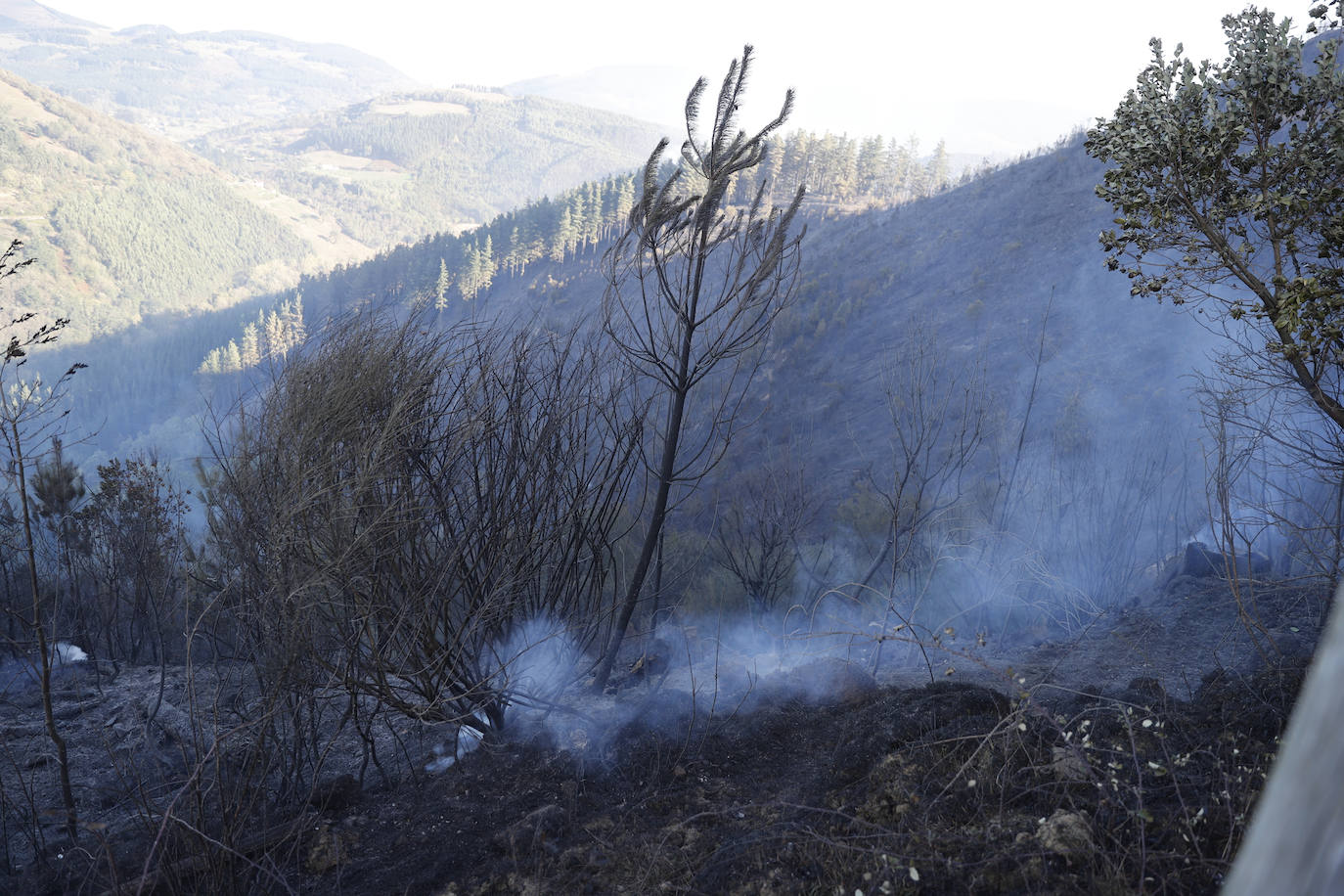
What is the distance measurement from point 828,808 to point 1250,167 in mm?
3410

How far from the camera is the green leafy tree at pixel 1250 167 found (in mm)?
3020

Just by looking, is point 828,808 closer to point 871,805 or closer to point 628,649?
point 871,805

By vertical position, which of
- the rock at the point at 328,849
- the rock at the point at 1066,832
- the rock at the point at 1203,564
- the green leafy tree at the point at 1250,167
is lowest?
the rock at the point at 328,849

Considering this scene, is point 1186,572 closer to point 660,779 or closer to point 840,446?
point 660,779

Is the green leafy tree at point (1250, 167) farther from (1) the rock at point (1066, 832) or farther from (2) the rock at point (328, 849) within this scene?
(2) the rock at point (328, 849)

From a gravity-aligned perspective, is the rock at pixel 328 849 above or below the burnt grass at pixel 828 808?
below

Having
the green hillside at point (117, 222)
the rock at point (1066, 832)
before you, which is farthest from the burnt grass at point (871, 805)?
the green hillside at point (117, 222)

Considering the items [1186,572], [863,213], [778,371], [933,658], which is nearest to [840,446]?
[778,371]

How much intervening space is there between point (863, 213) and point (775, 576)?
131 feet

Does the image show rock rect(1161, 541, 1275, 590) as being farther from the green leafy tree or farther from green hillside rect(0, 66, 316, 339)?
green hillside rect(0, 66, 316, 339)

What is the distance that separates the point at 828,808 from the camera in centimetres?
361

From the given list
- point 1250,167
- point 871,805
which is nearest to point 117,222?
point 871,805

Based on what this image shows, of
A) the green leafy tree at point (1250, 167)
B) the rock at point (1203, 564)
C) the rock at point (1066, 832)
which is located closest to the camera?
the rock at point (1066, 832)

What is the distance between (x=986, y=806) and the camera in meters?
3.15
